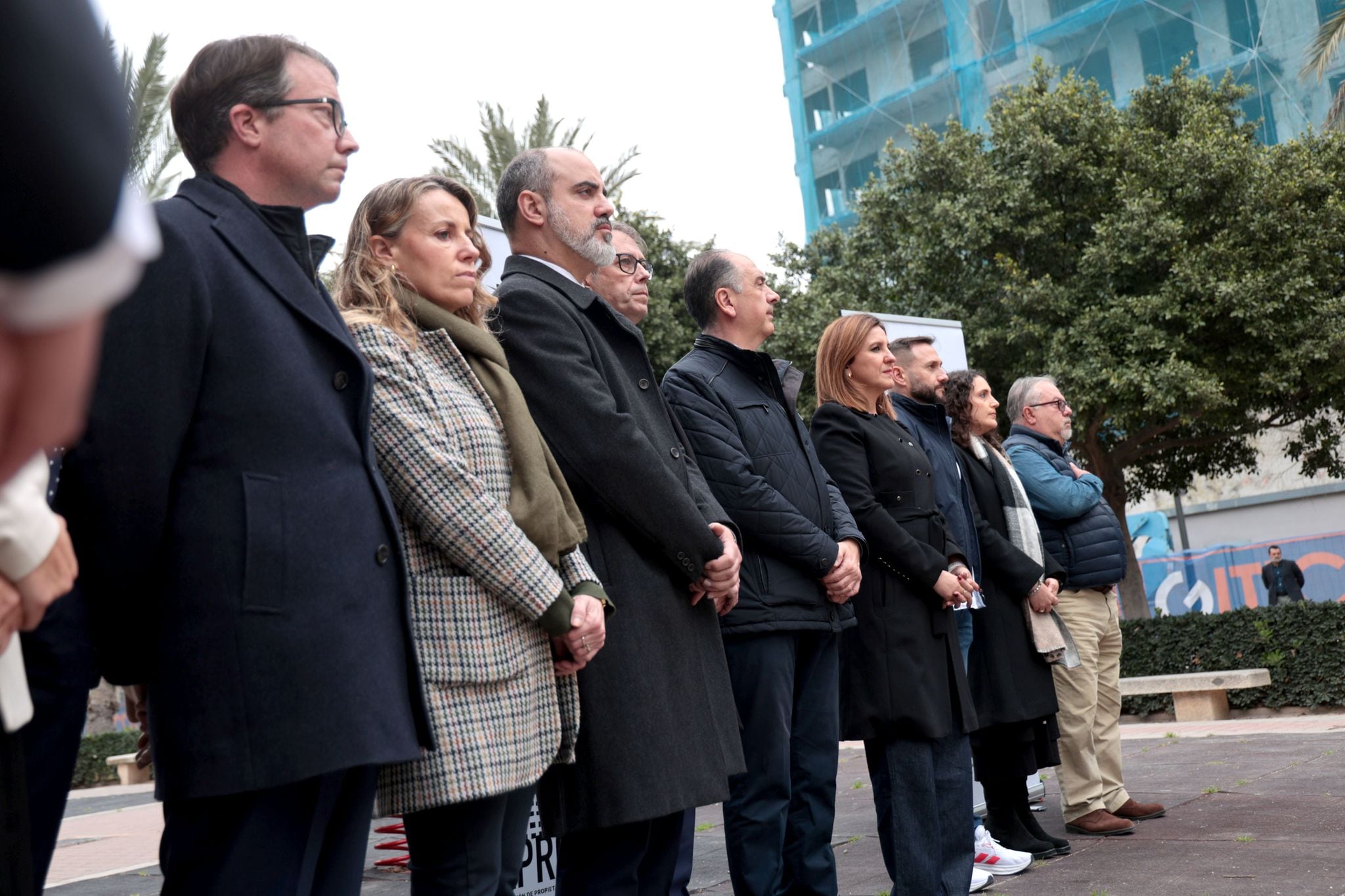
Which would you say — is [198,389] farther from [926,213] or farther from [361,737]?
[926,213]

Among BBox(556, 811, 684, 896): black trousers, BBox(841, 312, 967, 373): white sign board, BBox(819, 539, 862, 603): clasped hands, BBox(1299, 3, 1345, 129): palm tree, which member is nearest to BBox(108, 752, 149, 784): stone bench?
BBox(841, 312, 967, 373): white sign board

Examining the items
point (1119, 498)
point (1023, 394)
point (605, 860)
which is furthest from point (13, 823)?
point (1119, 498)

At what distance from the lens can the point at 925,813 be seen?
13.5ft

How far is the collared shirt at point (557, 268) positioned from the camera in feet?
11.6

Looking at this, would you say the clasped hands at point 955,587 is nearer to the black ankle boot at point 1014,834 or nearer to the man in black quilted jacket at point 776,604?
the man in black quilted jacket at point 776,604

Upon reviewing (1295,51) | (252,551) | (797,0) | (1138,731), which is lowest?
(1138,731)

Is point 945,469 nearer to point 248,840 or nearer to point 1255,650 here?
point 248,840

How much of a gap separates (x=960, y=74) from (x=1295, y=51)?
843 centimetres

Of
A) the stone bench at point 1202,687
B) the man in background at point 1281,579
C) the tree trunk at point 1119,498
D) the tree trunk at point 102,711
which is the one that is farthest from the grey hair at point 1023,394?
the tree trunk at point 102,711

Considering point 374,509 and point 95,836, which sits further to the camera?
Answer: point 95,836

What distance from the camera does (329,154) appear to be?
2531 mm

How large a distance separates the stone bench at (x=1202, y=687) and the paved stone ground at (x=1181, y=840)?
4.45 feet

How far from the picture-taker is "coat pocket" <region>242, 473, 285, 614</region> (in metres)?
2.04

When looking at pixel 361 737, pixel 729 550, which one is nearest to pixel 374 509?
pixel 361 737
